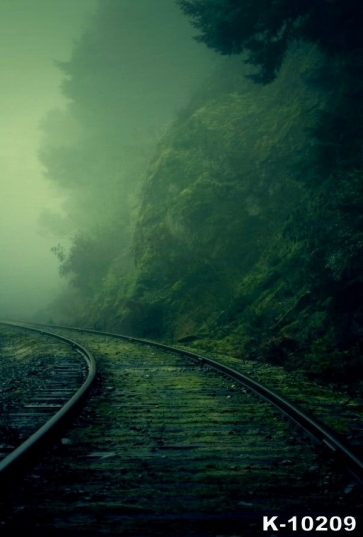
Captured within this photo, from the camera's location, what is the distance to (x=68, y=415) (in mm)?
5957

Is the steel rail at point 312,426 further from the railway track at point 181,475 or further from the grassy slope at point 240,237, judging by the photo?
the grassy slope at point 240,237

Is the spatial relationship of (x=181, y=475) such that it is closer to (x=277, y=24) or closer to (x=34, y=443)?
(x=34, y=443)

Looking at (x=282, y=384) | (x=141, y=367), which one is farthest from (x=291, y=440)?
(x=141, y=367)

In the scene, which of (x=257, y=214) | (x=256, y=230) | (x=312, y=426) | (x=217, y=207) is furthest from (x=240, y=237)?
(x=312, y=426)

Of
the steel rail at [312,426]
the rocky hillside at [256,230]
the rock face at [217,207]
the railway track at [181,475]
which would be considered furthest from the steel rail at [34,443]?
the rock face at [217,207]

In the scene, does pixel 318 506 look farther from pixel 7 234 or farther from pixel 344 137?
pixel 7 234

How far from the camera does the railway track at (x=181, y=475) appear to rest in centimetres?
325

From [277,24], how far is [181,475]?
50.2 feet

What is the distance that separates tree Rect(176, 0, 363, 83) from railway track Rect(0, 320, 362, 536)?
1323 centimetres

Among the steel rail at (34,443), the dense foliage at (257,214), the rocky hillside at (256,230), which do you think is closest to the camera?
the steel rail at (34,443)

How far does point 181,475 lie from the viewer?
410cm

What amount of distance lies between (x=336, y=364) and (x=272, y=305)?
666 cm

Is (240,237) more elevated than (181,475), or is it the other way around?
(240,237)

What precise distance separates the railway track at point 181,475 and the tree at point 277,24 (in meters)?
13.2
